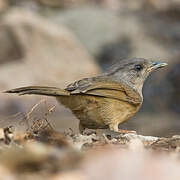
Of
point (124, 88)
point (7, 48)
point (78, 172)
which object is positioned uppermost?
point (7, 48)

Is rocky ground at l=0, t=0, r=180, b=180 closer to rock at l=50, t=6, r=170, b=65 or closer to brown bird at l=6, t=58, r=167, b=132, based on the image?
rock at l=50, t=6, r=170, b=65

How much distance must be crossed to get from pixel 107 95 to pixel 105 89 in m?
0.11

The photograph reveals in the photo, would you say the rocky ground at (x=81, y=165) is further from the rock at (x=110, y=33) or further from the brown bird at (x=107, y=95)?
the rock at (x=110, y=33)

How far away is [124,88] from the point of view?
8.00 metres

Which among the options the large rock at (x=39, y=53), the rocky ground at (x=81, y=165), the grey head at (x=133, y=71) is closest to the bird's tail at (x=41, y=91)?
the grey head at (x=133, y=71)

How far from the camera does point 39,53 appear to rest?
18.0 m

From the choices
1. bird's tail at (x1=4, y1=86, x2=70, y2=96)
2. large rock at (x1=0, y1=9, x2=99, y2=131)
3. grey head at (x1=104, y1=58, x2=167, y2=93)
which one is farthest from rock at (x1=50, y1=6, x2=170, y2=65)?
bird's tail at (x1=4, y1=86, x2=70, y2=96)

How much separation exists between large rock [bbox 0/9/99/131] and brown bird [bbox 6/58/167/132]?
341 inches

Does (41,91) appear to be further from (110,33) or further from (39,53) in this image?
(110,33)

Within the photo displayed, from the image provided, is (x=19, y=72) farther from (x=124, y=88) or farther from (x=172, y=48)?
(x=124, y=88)

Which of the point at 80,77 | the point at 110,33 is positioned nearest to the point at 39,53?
the point at 80,77

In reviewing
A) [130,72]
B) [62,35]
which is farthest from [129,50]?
[130,72]

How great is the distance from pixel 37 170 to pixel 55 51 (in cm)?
1477

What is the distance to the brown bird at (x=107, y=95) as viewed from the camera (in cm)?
692
